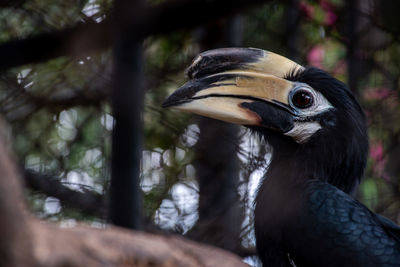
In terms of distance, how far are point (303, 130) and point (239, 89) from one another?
0.70 ft

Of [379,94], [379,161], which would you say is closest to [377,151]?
Result: [379,161]

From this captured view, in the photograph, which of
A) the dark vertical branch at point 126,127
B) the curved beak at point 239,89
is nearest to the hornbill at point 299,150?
the curved beak at point 239,89

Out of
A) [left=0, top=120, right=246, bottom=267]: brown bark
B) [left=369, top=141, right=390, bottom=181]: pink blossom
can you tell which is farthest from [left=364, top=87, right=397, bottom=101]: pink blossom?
[left=0, top=120, right=246, bottom=267]: brown bark

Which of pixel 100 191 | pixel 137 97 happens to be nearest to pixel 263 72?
pixel 137 97

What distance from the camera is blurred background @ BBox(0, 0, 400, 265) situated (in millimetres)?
1387

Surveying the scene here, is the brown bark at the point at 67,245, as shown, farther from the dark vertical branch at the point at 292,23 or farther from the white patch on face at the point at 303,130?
the dark vertical branch at the point at 292,23

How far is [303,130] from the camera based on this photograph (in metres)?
1.54

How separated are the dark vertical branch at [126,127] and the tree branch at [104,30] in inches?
1.2

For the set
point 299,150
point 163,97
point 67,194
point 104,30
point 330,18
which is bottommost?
point 67,194

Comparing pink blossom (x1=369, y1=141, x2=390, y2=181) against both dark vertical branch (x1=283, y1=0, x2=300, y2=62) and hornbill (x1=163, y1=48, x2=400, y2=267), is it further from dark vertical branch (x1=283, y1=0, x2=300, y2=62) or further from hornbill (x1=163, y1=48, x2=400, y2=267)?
hornbill (x1=163, y1=48, x2=400, y2=267)

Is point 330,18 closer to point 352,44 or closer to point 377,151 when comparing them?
point 352,44

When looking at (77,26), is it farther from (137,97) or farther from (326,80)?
(326,80)

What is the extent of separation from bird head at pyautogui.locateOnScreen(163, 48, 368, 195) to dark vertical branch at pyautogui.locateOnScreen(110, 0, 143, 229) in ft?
0.57

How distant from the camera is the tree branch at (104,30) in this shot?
52.7 inches
